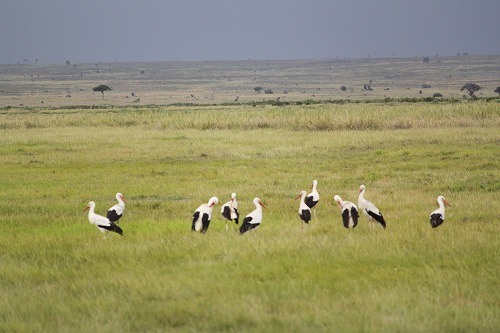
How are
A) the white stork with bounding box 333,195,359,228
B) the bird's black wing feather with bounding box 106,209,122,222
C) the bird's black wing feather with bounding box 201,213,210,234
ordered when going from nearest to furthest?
the bird's black wing feather with bounding box 201,213,210,234, the white stork with bounding box 333,195,359,228, the bird's black wing feather with bounding box 106,209,122,222

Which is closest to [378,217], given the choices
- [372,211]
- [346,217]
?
[372,211]

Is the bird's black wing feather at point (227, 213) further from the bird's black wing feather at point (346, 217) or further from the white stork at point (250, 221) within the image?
the bird's black wing feather at point (346, 217)

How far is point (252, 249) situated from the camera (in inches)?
→ 530

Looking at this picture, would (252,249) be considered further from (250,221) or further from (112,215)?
(112,215)

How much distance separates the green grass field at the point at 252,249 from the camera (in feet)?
32.2

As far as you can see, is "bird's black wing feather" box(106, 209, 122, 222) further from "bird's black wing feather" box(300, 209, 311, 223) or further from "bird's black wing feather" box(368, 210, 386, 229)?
"bird's black wing feather" box(368, 210, 386, 229)

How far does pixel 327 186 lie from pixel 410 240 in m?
9.99

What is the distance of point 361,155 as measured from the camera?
33.2 m

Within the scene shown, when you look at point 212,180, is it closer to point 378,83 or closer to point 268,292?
point 268,292

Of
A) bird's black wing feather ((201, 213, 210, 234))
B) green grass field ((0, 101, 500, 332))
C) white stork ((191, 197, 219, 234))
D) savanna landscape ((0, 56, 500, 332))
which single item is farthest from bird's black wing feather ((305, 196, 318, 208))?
bird's black wing feather ((201, 213, 210, 234))

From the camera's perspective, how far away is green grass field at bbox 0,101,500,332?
9812 mm

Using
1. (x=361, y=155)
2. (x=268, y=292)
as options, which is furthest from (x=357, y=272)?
(x=361, y=155)

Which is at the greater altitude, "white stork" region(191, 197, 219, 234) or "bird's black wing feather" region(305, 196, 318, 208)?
"bird's black wing feather" region(305, 196, 318, 208)

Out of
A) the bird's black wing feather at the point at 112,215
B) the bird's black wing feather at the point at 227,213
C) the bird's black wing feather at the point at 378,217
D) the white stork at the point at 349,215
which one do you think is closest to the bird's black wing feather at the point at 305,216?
the white stork at the point at 349,215
